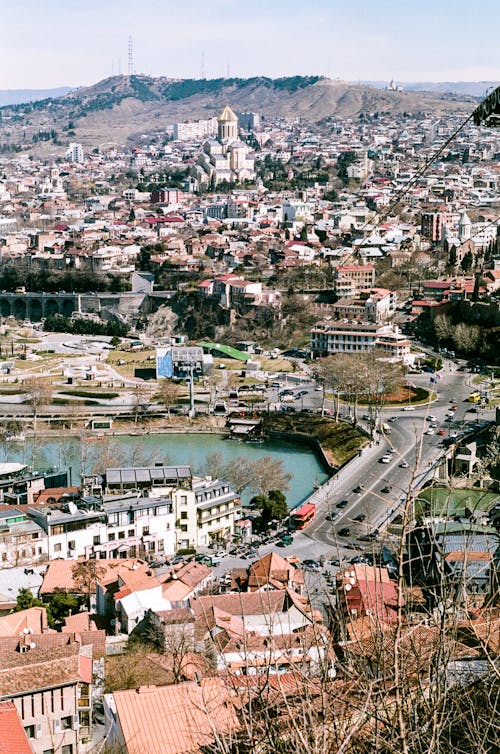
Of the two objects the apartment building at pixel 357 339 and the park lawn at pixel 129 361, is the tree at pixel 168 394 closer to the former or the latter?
the park lawn at pixel 129 361

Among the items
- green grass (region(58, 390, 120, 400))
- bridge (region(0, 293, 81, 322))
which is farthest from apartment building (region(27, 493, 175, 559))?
bridge (region(0, 293, 81, 322))

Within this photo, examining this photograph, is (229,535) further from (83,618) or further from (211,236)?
(211,236)

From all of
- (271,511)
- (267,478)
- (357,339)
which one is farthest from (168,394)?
(271,511)

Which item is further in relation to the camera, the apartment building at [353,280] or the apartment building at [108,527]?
the apartment building at [353,280]

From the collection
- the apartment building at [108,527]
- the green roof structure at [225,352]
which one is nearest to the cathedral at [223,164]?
the green roof structure at [225,352]

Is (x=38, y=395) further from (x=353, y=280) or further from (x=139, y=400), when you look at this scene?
(x=353, y=280)

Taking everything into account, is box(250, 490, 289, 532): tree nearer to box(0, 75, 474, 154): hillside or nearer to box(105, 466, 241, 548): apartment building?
box(105, 466, 241, 548): apartment building
